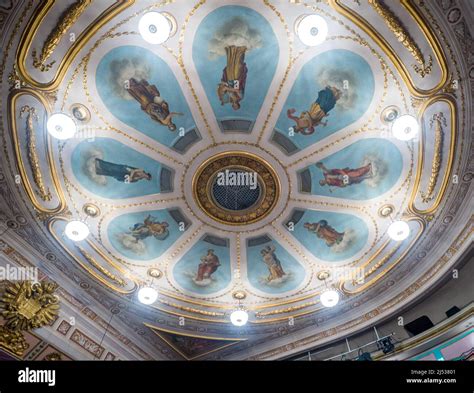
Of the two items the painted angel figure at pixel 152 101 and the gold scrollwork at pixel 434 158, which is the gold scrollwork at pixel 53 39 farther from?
the gold scrollwork at pixel 434 158

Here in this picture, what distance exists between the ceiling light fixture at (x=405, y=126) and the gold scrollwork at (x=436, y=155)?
64 cm

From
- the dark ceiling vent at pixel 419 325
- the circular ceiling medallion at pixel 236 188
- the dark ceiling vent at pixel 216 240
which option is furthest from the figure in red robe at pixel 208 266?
the dark ceiling vent at pixel 419 325

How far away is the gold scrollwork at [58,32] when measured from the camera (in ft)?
21.8

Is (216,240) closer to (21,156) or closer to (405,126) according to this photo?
(21,156)

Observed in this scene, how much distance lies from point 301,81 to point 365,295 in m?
6.62

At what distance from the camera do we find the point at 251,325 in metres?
12.1

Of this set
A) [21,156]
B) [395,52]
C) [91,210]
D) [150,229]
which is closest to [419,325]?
[395,52]

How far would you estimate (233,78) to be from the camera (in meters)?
8.02

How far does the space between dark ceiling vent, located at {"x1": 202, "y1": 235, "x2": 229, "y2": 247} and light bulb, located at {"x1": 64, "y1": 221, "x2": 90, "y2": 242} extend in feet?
10.2

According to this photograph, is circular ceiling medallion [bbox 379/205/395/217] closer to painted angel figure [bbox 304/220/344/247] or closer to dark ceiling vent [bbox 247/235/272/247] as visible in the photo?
painted angel figure [bbox 304/220/344/247]

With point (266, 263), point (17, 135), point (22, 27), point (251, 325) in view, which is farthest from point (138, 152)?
point (251, 325)

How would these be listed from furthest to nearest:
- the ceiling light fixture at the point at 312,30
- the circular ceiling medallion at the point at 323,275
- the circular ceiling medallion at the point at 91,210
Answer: the circular ceiling medallion at the point at 323,275 < the circular ceiling medallion at the point at 91,210 < the ceiling light fixture at the point at 312,30

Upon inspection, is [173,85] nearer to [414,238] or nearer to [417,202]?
[417,202]
